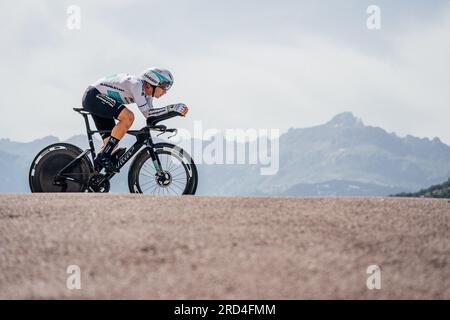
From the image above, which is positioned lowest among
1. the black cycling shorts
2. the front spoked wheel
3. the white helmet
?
the front spoked wheel

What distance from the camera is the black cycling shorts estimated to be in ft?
41.0

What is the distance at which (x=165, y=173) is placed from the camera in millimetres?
12078

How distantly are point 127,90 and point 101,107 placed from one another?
732mm

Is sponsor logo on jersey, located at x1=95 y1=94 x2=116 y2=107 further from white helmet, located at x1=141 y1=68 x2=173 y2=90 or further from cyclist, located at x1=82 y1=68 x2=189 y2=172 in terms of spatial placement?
white helmet, located at x1=141 y1=68 x2=173 y2=90

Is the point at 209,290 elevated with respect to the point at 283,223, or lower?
lower

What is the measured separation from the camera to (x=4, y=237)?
7.37m

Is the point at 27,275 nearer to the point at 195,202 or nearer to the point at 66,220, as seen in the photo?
the point at 66,220

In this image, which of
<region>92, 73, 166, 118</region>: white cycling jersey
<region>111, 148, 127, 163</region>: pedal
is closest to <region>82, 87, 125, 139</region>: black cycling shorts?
<region>92, 73, 166, 118</region>: white cycling jersey

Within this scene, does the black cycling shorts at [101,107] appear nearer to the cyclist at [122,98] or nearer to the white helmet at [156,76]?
the cyclist at [122,98]

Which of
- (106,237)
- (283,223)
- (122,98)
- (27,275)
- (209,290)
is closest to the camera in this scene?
(209,290)

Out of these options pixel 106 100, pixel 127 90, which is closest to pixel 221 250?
pixel 127 90
